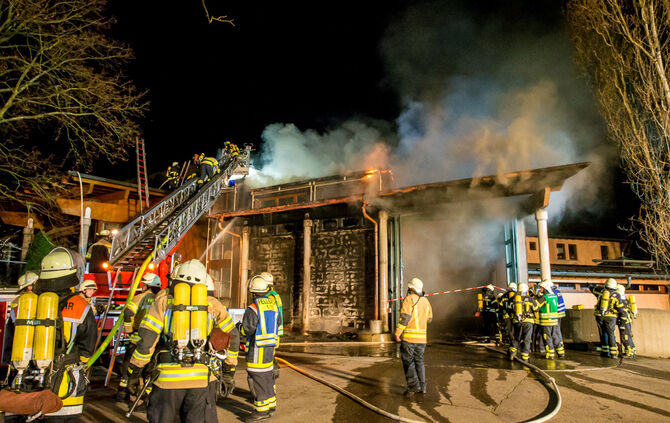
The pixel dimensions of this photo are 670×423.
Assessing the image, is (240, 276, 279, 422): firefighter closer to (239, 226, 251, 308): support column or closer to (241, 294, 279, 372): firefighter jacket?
(241, 294, 279, 372): firefighter jacket

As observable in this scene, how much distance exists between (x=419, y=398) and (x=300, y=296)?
9399 mm

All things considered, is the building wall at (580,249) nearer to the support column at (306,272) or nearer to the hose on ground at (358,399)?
the support column at (306,272)

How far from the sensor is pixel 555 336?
877cm

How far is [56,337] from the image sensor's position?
3.22 metres

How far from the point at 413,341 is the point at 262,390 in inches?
85.5

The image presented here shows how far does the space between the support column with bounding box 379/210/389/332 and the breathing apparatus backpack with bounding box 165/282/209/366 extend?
9844 millimetres

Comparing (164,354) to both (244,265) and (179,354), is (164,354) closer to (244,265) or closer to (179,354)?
(179,354)

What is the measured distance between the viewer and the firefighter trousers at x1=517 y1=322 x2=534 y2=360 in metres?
8.16

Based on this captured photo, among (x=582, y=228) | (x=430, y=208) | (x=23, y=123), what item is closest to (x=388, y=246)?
(x=430, y=208)

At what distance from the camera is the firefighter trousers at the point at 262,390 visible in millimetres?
4527

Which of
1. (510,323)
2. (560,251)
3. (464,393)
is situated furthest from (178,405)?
(560,251)

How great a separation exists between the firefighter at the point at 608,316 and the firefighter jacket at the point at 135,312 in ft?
29.9

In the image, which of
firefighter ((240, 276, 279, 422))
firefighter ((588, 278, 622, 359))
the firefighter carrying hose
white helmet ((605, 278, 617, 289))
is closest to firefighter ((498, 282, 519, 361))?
firefighter ((588, 278, 622, 359))

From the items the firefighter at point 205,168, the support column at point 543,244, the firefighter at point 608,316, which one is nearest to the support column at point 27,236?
the firefighter at point 205,168
